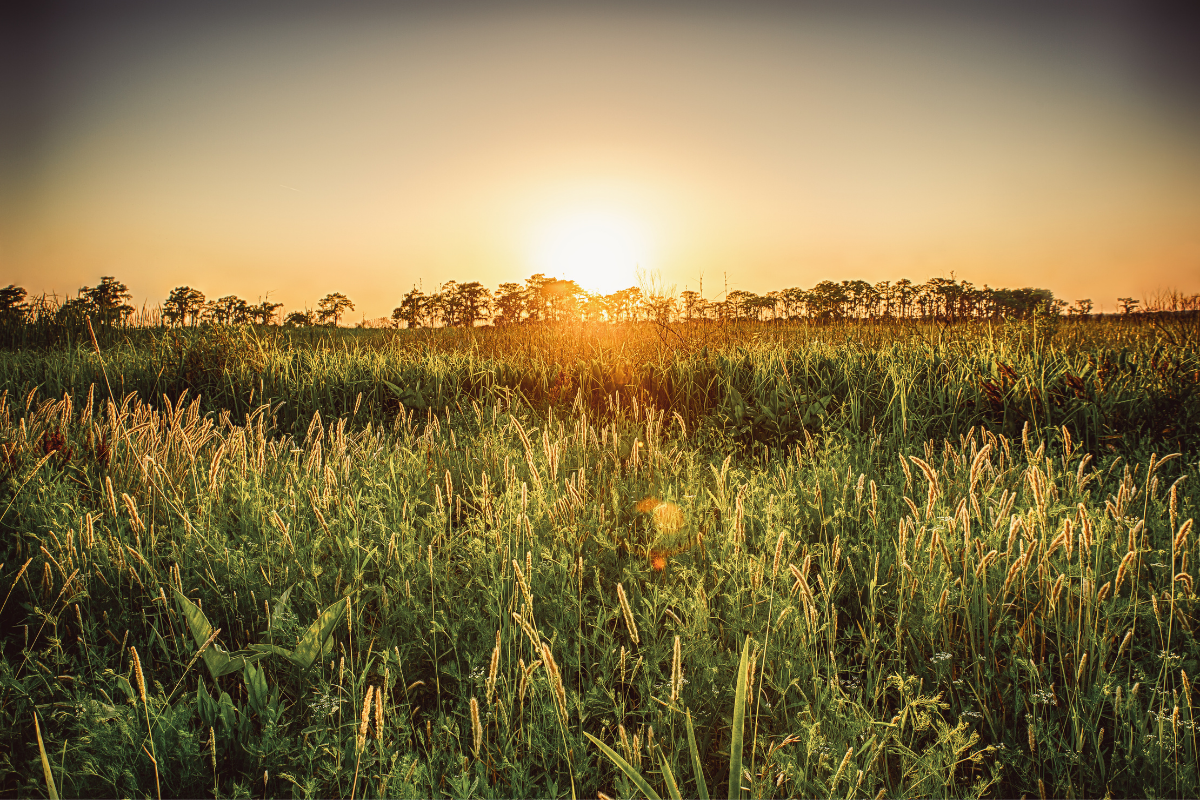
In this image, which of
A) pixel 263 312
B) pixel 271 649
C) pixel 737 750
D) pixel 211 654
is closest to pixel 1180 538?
pixel 737 750

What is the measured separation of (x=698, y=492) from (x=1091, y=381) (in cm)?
394

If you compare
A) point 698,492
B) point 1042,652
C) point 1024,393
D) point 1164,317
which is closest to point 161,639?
point 698,492

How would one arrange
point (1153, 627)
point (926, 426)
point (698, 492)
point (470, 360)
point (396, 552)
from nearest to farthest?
point (1153, 627) → point (396, 552) → point (698, 492) → point (926, 426) → point (470, 360)

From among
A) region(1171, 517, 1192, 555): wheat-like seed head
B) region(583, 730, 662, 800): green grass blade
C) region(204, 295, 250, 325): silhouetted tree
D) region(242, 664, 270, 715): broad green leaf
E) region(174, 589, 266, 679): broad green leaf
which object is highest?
region(204, 295, 250, 325): silhouetted tree

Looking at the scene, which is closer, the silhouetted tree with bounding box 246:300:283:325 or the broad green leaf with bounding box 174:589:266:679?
the broad green leaf with bounding box 174:589:266:679

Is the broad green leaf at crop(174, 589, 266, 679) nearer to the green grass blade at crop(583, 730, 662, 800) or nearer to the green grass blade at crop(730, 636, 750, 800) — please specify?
the green grass blade at crop(583, 730, 662, 800)

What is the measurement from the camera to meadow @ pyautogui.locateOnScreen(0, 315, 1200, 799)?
1.43 m

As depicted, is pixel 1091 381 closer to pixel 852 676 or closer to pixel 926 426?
pixel 926 426

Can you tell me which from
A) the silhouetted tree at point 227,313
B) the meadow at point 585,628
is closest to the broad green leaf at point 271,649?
the meadow at point 585,628

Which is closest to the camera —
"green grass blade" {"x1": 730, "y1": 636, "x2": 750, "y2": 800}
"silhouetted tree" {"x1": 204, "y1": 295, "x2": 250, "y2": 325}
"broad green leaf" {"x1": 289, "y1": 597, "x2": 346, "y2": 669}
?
"green grass blade" {"x1": 730, "y1": 636, "x2": 750, "y2": 800}

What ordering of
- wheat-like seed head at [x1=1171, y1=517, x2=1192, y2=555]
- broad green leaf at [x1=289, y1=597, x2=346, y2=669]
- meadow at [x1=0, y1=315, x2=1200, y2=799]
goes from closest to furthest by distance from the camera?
meadow at [x1=0, y1=315, x2=1200, y2=799] < wheat-like seed head at [x1=1171, y1=517, x2=1192, y2=555] < broad green leaf at [x1=289, y1=597, x2=346, y2=669]

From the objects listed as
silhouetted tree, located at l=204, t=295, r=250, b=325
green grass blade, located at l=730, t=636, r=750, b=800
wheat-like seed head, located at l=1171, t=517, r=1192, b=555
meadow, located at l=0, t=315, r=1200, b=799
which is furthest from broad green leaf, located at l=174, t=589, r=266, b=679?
silhouetted tree, located at l=204, t=295, r=250, b=325

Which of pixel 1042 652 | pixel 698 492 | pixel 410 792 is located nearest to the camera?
pixel 410 792

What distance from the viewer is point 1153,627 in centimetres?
189
